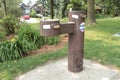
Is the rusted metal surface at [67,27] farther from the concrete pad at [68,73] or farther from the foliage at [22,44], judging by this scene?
the foliage at [22,44]

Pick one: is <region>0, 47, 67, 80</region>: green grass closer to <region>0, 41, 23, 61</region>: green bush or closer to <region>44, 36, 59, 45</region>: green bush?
<region>0, 41, 23, 61</region>: green bush

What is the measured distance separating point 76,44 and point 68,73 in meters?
0.61

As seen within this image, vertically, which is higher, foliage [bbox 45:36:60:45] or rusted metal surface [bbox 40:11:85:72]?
rusted metal surface [bbox 40:11:85:72]

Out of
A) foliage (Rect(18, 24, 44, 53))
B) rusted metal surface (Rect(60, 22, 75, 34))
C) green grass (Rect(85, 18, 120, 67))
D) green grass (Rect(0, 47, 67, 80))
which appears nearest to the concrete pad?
green grass (Rect(0, 47, 67, 80))

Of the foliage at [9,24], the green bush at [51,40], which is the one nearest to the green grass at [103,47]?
the green bush at [51,40]

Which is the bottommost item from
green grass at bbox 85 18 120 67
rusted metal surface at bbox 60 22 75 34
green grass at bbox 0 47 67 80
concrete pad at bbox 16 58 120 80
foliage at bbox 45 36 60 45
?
concrete pad at bbox 16 58 120 80

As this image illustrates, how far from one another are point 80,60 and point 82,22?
2.52 ft

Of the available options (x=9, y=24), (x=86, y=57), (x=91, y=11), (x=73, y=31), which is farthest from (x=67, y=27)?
(x=91, y=11)

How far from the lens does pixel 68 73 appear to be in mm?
3973

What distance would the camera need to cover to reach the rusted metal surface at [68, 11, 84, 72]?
3721 millimetres

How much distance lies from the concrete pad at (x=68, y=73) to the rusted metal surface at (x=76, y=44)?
0.16m

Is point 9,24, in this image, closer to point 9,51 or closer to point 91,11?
point 9,51

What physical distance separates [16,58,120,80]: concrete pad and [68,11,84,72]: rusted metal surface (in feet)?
0.52

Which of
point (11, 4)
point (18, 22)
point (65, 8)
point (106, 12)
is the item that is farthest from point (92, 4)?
point (11, 4)
